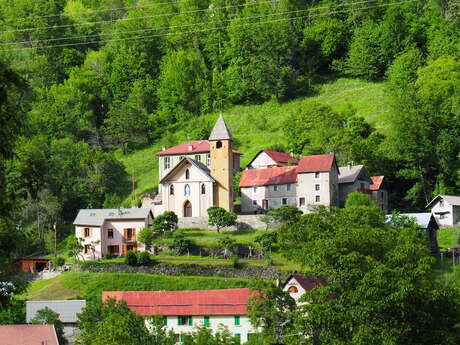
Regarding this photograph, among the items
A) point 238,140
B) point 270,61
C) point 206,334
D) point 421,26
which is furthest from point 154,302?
point 421,26

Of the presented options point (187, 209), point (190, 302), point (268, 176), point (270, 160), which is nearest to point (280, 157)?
point (270, 160)

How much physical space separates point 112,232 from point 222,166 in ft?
40.1

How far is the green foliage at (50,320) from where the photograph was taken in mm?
50263

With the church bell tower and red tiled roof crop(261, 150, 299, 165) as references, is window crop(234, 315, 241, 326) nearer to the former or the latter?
the church bell tower

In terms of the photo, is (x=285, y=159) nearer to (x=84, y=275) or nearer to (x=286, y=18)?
(x=84, y=275)

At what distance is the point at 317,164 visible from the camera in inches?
2869

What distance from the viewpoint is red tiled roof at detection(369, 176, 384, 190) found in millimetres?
75188

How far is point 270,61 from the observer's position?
4348 inches

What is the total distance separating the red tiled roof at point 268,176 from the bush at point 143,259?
1643 cm

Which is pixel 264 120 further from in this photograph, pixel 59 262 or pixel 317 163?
pixel 59 262

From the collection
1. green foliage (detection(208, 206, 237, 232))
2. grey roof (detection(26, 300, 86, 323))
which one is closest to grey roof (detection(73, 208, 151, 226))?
green foliage (detection(208, 206, 237, 232))

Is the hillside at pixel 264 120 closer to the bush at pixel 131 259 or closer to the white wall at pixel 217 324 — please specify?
the bush at pixel 131 259

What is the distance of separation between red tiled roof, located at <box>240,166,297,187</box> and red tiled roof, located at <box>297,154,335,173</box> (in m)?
1.68

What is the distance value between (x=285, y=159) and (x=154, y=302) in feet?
109
